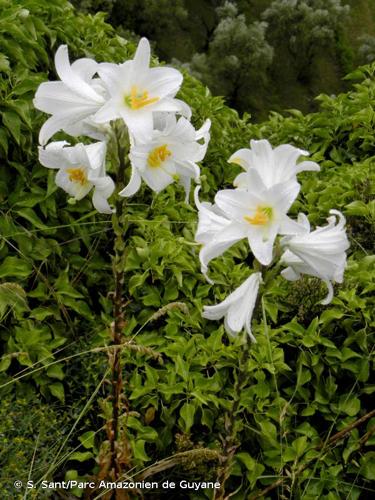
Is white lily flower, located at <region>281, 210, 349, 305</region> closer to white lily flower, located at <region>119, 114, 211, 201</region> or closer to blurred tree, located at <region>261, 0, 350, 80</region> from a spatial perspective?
white lily flower, located at <region>119, 114, 211, 201</region>

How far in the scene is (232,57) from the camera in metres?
15.6

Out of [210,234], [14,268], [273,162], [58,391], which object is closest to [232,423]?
[210,234]

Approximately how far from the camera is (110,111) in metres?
1.36

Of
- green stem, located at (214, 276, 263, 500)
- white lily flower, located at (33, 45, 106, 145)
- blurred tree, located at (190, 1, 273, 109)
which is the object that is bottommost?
blurred tree, located at (190, 1, 273, 109)

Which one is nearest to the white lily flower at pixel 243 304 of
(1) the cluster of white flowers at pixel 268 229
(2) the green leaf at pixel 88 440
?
(1) the cluster of white flowers at pixel 268 229

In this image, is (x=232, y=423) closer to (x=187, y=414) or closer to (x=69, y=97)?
(x=187, y=414)

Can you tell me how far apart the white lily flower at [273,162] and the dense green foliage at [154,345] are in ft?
2.66

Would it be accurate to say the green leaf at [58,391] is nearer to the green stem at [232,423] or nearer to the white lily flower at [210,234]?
the green stem at [232,423]

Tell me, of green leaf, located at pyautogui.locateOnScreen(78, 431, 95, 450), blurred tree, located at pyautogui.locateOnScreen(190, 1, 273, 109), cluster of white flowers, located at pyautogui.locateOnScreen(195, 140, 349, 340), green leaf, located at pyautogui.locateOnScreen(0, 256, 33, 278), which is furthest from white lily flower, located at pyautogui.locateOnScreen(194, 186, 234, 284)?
blurred tree, located at pyautogui.locateOnScreen(190, 1, 273, 109)

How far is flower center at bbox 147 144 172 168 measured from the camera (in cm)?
149

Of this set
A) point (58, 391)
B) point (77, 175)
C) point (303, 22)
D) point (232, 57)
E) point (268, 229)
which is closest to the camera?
point (268, 229)

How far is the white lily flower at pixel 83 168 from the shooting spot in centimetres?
144

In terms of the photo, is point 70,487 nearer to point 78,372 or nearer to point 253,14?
point 78,372

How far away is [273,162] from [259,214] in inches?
4.8
